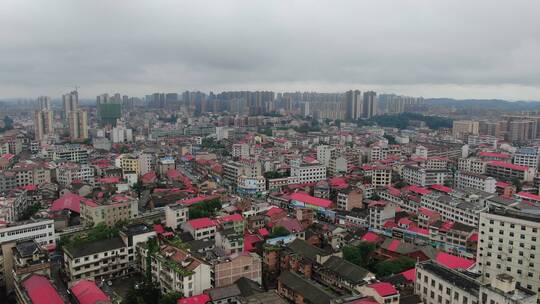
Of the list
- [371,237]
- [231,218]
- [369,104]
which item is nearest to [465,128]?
[369,104]

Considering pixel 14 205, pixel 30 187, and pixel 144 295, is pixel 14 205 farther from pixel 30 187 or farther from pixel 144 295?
pixel 144 295

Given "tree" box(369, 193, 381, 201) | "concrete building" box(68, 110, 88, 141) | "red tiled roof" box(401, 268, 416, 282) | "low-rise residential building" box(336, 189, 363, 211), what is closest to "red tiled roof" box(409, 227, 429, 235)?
"low-rise residential building" box(336, 189, 363, 211)

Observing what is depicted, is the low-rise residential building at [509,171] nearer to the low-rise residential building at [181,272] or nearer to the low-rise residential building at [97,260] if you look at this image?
the low-rise residential building at [181,272]

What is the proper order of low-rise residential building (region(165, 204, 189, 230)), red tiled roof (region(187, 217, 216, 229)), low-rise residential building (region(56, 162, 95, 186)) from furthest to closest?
low-rise residential building (region(56, 162, 95, 186)) < low-rise residential building (region(165, 204, 189, 230)) < red tiled roof (region(187, 217, 216, 229))

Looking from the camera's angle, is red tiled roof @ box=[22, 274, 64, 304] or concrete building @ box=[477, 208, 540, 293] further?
concrete building @ box=[477, 208, 540, 293]

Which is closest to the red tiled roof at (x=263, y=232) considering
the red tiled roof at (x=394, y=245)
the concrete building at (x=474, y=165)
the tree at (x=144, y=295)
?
the red tiled roof at (x=394, y=245)

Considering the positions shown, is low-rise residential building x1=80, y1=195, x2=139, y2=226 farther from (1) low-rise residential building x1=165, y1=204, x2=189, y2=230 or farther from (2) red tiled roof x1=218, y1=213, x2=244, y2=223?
(2) red tiled roof x1=218, y1=213, x2=244, y2=223
